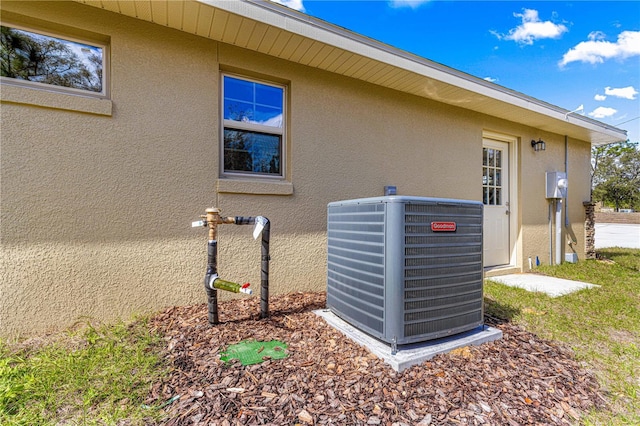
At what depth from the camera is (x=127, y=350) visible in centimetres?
207

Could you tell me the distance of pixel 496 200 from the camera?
5.38m

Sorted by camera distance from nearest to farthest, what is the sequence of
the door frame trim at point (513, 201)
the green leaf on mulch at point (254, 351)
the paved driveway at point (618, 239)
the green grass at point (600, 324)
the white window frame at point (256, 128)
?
1. the green grass at point (600, 324)
2. the green leaf on mulch at point (254, 351)
3. the white window frame at point (256, 128)
4. the door frame trim at point (513, 201)
5. the paved driveway at point (618, 239)

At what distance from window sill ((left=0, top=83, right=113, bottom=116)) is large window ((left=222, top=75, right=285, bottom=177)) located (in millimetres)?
1068

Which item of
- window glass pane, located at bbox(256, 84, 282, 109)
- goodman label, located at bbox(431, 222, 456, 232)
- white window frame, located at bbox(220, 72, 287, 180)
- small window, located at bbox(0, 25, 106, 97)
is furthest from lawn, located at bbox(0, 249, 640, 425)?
window glass pane, located at bbox(256, 84, 282, 109)

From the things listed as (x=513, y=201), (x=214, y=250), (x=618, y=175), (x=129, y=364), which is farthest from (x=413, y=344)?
(x=618, y=175)

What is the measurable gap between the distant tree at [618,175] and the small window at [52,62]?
1581 inches

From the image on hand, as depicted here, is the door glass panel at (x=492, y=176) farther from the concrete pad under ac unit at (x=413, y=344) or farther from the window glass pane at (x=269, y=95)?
the window glass pane at (x=269, y=95)

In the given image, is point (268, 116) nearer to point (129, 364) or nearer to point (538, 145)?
point (129, 364)

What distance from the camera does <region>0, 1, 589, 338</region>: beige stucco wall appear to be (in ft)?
7.57

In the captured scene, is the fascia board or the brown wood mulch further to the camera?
the fascia board

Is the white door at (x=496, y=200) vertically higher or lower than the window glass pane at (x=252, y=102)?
lower

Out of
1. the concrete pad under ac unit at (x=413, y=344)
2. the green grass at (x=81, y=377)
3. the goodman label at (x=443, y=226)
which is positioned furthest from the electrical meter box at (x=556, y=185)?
the green grass at (x=81, y=377)

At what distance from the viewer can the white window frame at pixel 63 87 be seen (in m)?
2.38

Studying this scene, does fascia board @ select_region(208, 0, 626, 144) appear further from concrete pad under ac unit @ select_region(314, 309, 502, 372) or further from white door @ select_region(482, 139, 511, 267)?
concrete pad under ac unit @ select_region(314, 309, 502, 372)
